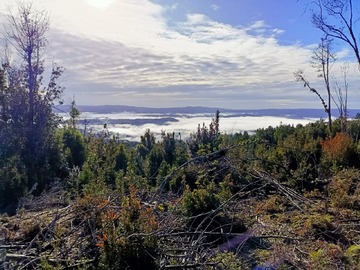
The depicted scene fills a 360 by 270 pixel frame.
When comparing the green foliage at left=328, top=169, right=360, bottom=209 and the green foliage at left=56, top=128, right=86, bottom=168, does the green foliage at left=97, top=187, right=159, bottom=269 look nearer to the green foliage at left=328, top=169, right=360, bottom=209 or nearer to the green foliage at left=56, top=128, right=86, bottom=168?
the green foliage at left=328, top=169, right=360, bottom=209

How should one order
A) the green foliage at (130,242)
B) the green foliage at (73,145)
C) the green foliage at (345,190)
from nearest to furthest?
1. the green foliage at (130,242)
2. the green foliage at (345,190)
3. the green foliage at (73,145)

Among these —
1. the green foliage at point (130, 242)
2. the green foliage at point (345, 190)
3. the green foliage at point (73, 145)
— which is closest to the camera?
the green foliage at point (130, 242)

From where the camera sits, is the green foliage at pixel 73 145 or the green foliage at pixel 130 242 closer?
the green foliage at pixel 130 242

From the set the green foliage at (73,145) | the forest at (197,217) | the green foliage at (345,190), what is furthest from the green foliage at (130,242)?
the green foliage at (73,145)

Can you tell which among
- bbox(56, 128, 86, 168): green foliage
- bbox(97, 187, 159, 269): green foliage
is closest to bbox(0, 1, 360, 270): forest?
bbox(97, 187, 159, 269): green foliage

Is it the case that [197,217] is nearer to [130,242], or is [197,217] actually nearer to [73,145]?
[130,242]

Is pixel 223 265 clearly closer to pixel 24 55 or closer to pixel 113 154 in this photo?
pixel 113 154

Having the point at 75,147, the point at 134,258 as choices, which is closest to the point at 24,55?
the point at 75,147

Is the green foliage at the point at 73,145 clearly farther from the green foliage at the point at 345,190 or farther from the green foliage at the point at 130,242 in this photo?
the green foliage at the point at 130,242

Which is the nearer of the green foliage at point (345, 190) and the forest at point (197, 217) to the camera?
the forest at point (197, 217)

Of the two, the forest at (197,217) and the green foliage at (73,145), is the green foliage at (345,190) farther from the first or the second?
the green foliage at (73,145)

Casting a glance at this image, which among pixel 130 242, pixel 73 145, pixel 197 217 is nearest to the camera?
pixel 130 242

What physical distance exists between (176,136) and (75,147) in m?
3.61

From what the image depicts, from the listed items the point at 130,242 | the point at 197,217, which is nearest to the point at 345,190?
the point at 197,217
